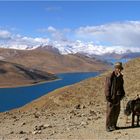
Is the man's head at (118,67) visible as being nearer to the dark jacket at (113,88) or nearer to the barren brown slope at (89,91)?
the dark jacket at (113,88)

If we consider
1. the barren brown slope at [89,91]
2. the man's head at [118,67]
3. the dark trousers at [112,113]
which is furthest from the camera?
the barren brown slope at [89,91]

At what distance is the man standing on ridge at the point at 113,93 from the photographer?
12.8 m

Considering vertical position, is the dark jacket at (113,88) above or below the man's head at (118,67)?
below

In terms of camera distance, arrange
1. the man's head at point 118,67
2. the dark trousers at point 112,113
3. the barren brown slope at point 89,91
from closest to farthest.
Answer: the man's head at point 118,67 < the dark trousers at point 112,113 < the barren brown slope at point 89,91

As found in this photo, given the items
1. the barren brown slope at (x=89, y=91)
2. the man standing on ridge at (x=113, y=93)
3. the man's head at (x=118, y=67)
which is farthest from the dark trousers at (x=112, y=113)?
the barren brown slope at (x=89, y=91)

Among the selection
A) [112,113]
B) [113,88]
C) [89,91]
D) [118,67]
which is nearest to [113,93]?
[113,88]

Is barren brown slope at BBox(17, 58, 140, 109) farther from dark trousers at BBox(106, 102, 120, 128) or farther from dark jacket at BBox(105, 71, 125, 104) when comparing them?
dark jacket at BBox(105, 71, 125, 104)

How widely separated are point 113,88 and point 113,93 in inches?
6.8

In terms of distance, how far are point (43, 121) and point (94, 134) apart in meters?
4.73

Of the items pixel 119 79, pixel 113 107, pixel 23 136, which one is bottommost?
pixel 23 136

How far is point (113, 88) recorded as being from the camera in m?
12.9

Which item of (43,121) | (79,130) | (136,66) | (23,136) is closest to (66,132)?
(79,130)

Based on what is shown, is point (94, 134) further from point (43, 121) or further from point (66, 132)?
point (43, 121)

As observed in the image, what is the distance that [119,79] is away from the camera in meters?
12.9
